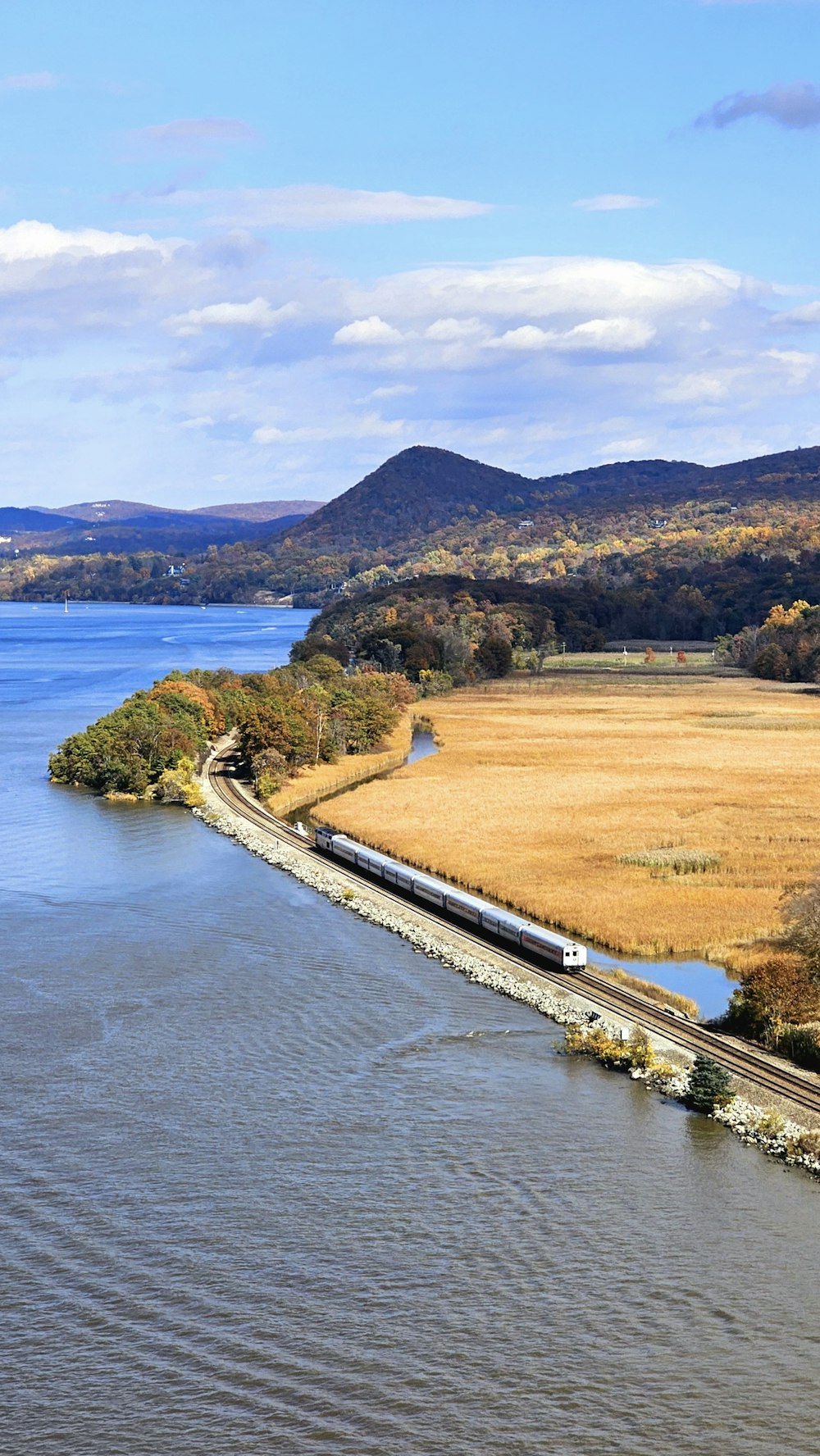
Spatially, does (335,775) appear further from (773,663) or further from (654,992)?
(773,663)

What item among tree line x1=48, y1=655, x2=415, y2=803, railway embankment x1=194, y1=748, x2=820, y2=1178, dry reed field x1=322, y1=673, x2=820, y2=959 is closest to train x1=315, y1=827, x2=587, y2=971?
railway embankment x1=194, y1=748, x2=820, y2=1178

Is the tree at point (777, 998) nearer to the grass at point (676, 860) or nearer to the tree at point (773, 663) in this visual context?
the grass at point (676, 860)

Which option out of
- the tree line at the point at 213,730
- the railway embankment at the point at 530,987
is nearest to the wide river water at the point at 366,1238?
the railway embankment at the point at 530,987

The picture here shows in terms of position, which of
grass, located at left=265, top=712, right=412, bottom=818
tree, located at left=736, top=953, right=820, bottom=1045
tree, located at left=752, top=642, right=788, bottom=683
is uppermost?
tree, located at left=752, top=642, right=788, bottom=683

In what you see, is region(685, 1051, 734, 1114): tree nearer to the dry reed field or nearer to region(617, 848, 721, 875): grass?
the dry reed field

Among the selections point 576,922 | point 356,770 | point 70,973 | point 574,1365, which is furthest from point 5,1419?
point 356,770

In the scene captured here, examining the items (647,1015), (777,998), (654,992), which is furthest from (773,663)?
(777,998)
